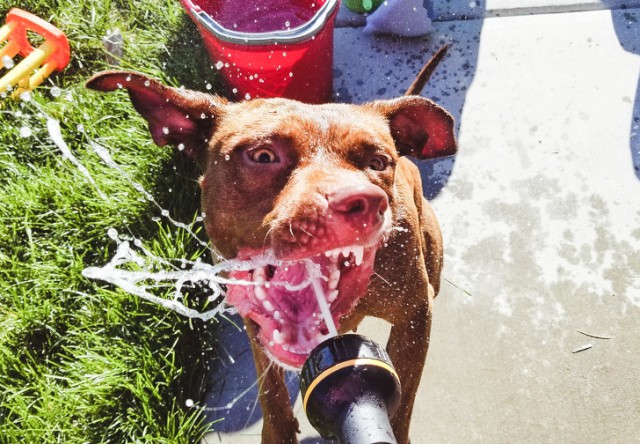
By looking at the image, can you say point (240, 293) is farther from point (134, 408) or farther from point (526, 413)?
point (526, 413)

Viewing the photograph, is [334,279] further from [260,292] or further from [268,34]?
[268,34]

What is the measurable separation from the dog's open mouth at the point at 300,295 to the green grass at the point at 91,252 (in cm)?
83

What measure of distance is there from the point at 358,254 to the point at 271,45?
A: 4.86 ft

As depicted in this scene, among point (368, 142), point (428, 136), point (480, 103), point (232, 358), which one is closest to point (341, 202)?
point (368, 142)

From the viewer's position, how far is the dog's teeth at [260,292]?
201 cm

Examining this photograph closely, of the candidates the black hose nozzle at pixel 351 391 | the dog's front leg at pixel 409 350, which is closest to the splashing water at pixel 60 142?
the dog's front leg at pixel 409 350

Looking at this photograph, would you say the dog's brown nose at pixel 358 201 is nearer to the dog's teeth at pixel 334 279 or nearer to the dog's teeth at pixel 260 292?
the dog's teeth at pixel 334 279

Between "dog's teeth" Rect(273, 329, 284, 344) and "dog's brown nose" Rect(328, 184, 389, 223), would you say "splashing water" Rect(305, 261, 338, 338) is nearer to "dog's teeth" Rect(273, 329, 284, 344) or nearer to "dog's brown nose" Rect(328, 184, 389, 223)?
"dog's teeth" Rect(273, 329, 284, 344)

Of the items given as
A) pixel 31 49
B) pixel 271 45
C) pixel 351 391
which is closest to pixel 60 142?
pixel 31 49

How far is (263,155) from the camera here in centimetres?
195

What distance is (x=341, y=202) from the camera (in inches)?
66.6

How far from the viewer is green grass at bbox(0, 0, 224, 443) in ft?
8.55

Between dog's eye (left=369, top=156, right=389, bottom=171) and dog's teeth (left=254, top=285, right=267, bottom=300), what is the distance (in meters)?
0.54

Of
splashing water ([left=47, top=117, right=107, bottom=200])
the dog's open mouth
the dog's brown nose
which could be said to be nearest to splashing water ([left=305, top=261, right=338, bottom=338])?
the dog's open mouth
